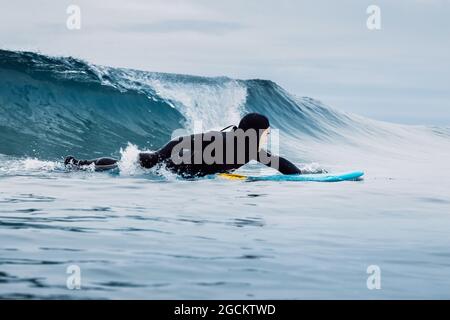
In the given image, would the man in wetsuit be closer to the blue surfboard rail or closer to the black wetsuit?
the black wetsuit

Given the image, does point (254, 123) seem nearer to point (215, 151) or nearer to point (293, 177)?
point (215, 151)

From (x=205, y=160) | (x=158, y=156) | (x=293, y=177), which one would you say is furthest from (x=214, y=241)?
(x=293, y=177)

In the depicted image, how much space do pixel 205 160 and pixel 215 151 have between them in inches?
9.7

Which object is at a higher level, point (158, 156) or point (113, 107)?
point (113, 107)

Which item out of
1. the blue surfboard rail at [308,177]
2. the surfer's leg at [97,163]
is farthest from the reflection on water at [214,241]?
the surfer's leg at [97,163]

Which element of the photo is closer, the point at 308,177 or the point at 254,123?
the point at 254,123

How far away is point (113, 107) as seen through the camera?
74.1ft

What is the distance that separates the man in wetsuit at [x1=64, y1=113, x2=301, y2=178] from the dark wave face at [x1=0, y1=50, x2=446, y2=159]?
22.4 ft

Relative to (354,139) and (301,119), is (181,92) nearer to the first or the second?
(301,119)

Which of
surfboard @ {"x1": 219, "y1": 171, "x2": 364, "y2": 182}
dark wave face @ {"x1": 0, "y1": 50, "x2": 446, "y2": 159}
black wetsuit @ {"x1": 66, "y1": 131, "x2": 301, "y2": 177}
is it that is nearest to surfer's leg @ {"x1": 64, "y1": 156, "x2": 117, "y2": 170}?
black wetsuit @ {"x1": 66, "y1": 131, "x2": 301, "y2": 177}

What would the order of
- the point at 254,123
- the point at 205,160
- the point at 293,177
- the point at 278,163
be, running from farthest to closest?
1. the point at 278,163
2. the point at 293,177
3. the point at 205,160
4. the point at 254,123

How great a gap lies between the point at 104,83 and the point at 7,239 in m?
18.6
